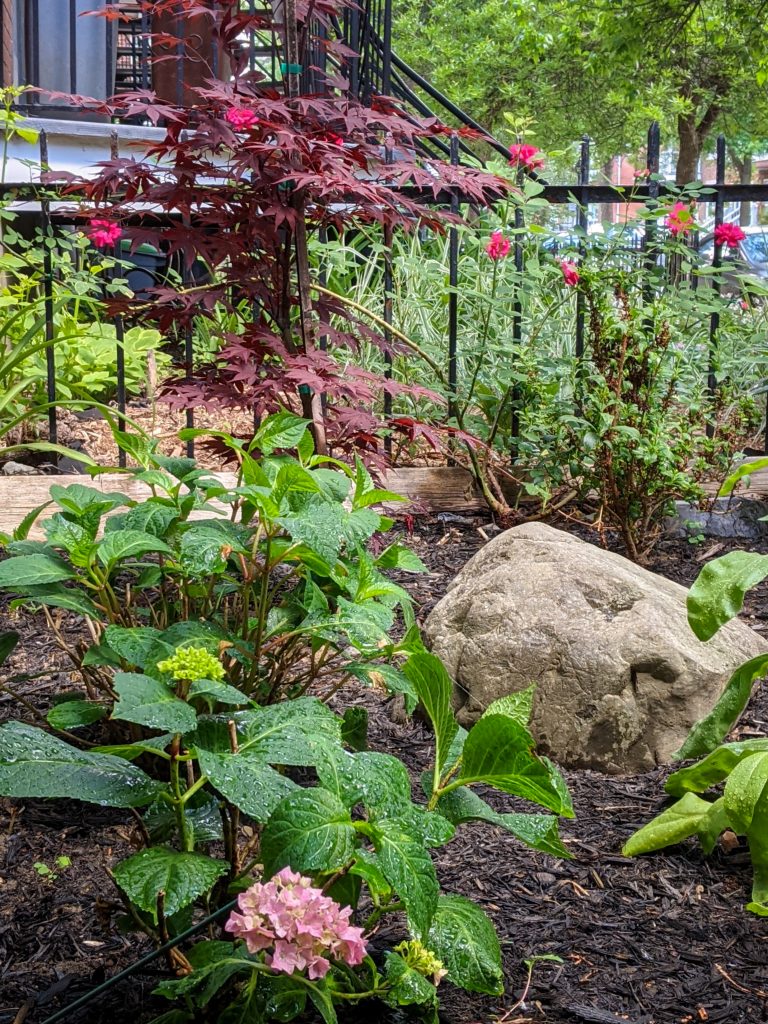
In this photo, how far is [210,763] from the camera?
4.77 feet

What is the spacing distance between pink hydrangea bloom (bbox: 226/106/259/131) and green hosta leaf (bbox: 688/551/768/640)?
174 cm

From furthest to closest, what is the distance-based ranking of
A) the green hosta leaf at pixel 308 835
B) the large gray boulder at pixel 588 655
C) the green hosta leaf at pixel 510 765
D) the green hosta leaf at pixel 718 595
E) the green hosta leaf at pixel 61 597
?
the large gray boulder at pixel 588 655 < the green hosta leaf at pixel 718 595 < the green hosta leaf at pixel 61 597 < the green hosta leaf at pixel 510 765 < the green hosta leaf at pixel 308 835

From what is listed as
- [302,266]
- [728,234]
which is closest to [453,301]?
[728,234]

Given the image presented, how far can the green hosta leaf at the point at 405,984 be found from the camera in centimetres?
153

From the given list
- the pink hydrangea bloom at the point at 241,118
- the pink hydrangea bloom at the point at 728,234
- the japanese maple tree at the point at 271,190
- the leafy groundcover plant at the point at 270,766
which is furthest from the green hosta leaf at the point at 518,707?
the pink hydrangea bloom at the point at 728,234

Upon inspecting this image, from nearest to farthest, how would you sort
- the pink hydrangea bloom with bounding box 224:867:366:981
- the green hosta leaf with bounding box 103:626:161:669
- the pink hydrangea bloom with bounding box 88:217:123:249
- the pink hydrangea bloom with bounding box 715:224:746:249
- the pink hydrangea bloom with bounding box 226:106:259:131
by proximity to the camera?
the pink hydrangea bloom with bounding box 224:867:366:981
the green hosta leaf with bounding box 103:626:161:669
the pink hydrangea bloom with bounding box 226:106:259:131
the pink hydrangea bloom with bounding box 88:217:123:249
the pink hydrangea bloom with bounding box 715:224:746:249

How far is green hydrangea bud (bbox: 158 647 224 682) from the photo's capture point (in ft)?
4.78

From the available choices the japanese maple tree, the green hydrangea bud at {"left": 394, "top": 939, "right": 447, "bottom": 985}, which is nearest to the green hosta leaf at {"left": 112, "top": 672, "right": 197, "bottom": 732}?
the green hydrangea bud at {"left": 394, "top": 939, "right": 447, "bottom": 985}

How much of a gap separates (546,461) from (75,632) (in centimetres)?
201

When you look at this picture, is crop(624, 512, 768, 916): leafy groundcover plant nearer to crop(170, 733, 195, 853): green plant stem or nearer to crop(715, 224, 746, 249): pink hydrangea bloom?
crop(170, 733, 195, 853): green plant stem

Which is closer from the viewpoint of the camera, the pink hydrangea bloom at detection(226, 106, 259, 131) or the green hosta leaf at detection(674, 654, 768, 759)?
the green hosta leaf at detection(674, 654, 768, 759)

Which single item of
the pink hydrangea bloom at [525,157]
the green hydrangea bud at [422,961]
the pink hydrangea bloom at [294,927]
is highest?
the pink hydrangea bloom at [525,157]

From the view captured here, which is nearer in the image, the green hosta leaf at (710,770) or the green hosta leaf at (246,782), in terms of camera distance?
the green hosta leaf at (246,782)

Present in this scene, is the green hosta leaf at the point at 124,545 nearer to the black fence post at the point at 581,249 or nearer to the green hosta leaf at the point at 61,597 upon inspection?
the green hosta leaf at the point at 61,597
